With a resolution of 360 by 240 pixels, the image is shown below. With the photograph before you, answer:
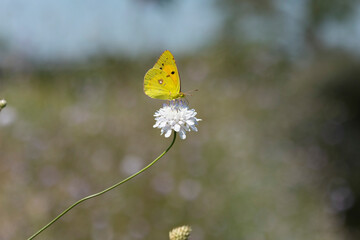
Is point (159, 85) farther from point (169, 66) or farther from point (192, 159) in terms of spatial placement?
point (192, 159)

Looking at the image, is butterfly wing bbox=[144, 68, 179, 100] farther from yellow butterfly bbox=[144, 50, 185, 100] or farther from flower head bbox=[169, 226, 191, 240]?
flower head bbox=[169, 226, 191, 240]

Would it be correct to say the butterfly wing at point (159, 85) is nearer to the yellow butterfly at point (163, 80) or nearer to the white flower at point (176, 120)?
the yellow butterfly at point (163, 80)

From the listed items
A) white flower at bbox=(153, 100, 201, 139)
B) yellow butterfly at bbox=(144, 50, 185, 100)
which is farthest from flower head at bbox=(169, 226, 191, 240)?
yellow butterfly at bbox=(144, 50, 185, 100)

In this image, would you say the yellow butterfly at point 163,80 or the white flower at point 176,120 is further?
the yellow butterfly at point 163,80

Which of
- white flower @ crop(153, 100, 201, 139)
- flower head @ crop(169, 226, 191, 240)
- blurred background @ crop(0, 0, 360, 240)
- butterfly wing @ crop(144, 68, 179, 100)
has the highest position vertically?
blurred background @ crop(0, 0, 360, 240)

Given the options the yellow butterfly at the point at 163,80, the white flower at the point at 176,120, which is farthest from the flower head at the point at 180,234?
the yellow butterfly at the point at 163,80

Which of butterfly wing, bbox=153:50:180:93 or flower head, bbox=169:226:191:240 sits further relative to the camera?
butterfly wing, bbox=153:50:180:93

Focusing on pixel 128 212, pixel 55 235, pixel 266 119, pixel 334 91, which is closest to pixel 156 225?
pixel 128 212

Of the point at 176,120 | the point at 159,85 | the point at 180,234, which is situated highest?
the point at 159,85

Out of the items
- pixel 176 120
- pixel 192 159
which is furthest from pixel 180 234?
pixel 192 159
